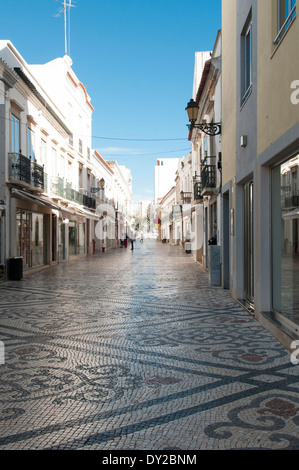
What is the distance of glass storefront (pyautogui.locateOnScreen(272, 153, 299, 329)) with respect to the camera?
5.32 m

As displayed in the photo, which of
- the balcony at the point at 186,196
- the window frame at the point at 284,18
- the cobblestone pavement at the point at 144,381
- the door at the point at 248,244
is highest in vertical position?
the balcony at the point at 186,196

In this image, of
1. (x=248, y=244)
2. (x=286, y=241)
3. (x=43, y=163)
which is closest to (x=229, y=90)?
(x=248, y=244)

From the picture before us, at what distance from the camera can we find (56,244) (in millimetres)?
21250

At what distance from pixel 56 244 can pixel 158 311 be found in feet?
46.7

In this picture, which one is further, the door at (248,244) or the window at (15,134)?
the window at (15,134)

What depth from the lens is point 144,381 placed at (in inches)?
163

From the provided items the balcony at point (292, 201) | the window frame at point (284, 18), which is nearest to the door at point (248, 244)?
the balcony at point (292, 201)

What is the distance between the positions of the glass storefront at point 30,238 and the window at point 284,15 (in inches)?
463

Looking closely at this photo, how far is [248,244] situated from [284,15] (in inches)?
164

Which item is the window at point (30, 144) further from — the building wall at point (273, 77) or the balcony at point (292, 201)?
the balcony at point (292, 201)

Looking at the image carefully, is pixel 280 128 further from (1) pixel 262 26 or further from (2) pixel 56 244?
(2) pixel 56 244

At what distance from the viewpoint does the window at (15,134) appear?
1443cm

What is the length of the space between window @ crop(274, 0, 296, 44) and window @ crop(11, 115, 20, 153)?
10.9 m

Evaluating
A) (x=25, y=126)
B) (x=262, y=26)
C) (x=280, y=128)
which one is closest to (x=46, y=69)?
(x=25, y=126)
